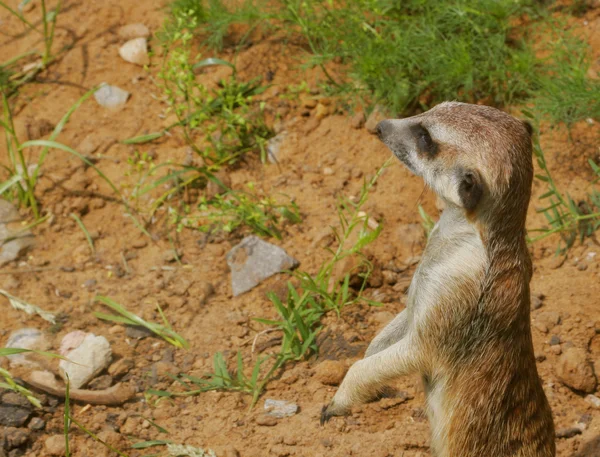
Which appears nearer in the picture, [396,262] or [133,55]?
[396,262]

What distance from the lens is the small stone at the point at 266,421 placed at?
3199 millimetres

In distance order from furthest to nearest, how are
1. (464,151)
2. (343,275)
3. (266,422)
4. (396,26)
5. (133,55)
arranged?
(133,55) → (396,26) → (343,275) → (266,422) → (464,151)

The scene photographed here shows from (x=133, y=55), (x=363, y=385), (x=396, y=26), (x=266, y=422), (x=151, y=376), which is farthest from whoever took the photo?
(x=133, y=55)

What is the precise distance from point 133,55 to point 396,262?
2.30m

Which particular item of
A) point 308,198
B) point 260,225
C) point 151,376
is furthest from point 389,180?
point 151,376

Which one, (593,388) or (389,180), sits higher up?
(389,180)

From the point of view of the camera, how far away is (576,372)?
337 cm

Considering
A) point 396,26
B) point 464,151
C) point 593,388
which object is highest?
point 464,151

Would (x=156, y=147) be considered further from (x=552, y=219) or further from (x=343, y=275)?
(x=552, y=219)

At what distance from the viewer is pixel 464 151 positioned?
8.41ft

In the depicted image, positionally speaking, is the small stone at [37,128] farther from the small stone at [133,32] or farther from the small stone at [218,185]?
the small stone at [218,185]

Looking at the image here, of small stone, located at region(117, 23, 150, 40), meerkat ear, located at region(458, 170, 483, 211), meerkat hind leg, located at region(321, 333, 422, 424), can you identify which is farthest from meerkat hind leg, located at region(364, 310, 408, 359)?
small stone, located at region(117, 23, 150, 40)

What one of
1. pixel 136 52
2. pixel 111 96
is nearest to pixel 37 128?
pixel 111 96

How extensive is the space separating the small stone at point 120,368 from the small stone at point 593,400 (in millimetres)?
2058
